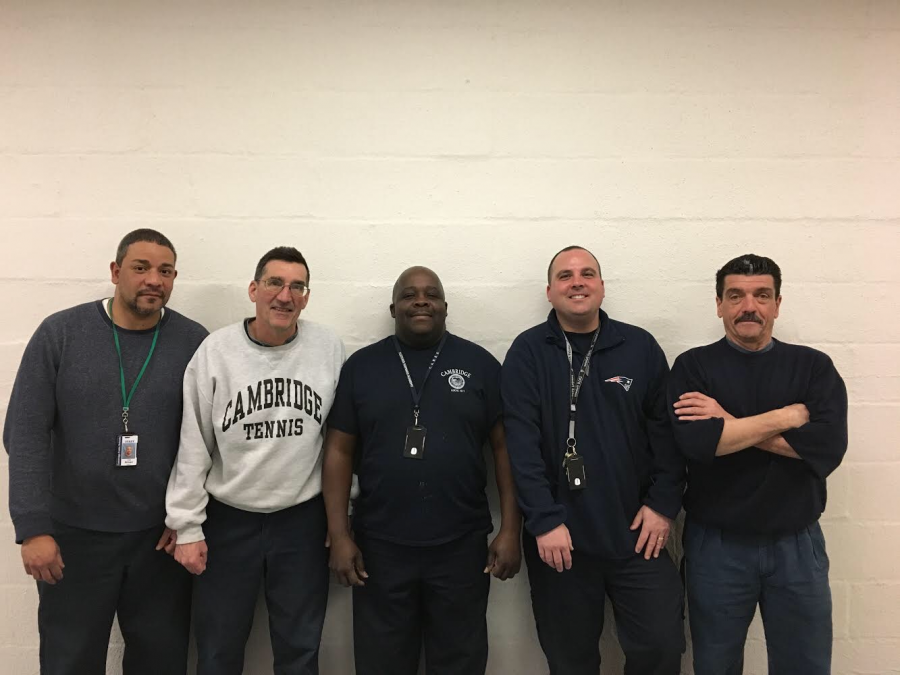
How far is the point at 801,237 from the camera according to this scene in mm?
2311

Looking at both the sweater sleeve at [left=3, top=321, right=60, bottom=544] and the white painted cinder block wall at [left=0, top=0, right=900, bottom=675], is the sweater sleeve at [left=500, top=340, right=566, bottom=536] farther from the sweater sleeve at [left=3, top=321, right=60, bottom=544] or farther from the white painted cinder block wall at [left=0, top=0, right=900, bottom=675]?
the sweater sleeve at [left=3, top=321, right=60, bottom=544]

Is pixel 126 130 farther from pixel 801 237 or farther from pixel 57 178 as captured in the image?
pixel 801 237

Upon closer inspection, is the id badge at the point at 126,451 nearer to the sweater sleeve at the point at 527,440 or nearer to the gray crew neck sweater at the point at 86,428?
the gray crew neck sweater at the point at 86,428

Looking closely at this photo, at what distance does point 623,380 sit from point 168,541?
5.86 feet

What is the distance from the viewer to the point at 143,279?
6.25ft

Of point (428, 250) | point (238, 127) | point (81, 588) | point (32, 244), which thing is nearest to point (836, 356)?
point (428, 250)

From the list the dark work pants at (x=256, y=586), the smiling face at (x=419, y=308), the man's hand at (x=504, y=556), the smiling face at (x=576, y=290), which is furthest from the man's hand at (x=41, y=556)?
the smiling face at (x=576, y=290)

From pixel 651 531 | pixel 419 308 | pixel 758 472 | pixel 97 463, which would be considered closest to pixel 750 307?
pixel 758 472

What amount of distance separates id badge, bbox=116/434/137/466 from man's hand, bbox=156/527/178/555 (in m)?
0.29

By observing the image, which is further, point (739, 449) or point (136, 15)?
point (136, 15)

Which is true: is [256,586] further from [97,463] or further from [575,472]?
[575,472]

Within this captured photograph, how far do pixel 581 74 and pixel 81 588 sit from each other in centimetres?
281

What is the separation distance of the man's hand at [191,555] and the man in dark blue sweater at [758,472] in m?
1.75

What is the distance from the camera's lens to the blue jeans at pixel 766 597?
1863 mm
